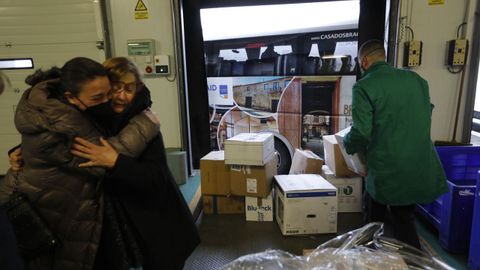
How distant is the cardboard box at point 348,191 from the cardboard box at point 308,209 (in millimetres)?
337

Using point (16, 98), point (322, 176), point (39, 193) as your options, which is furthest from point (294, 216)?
point (16, 98)

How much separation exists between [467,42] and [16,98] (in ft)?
15.7

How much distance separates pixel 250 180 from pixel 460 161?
169 cm

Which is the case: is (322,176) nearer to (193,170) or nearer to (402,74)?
(402,74)

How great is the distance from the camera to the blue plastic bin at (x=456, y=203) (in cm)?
200

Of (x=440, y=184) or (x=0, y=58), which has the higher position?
(x=0, y=58)

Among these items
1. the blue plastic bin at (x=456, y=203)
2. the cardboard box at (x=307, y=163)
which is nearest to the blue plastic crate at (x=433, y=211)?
the blue plastic bin at (x=456, y=203)

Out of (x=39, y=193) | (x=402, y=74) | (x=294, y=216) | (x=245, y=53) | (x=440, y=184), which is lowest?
(x=294, y=216)

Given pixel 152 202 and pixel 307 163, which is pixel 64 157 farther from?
pixel 307 163

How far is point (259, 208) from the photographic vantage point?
2672mm

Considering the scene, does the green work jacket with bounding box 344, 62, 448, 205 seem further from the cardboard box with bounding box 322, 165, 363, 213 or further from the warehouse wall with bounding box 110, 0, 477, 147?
the warehouse wall with bounding box 110, 0, 477, 147

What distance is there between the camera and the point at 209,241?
239 centimetres

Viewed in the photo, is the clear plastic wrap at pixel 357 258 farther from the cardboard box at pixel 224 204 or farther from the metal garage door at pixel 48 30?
the metal garage door at pixel 48 30

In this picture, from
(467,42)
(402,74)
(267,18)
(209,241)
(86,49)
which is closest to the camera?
(402,74)
